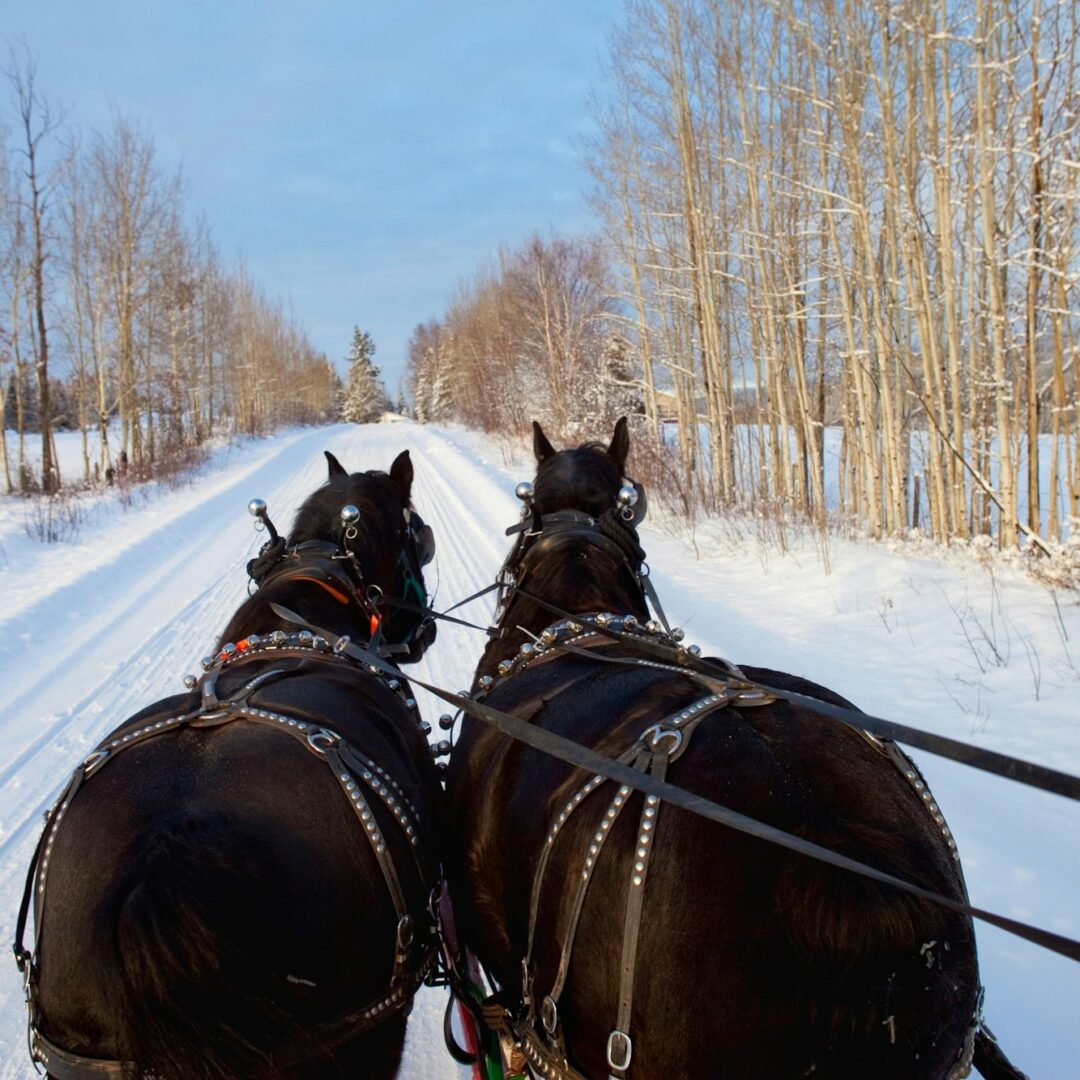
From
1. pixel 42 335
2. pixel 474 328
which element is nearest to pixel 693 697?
pixel 42 335

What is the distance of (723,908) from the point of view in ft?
4.19

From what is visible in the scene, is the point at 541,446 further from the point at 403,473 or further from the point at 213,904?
the point at 213,904

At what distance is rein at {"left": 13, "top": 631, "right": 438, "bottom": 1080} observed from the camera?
1.47 meters

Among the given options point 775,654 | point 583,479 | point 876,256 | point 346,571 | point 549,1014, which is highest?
point 876,256

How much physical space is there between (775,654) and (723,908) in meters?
5.13

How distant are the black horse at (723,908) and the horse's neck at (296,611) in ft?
3.87

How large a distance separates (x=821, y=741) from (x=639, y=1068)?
24.8 inches

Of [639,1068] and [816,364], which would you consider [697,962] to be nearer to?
[639,1068]

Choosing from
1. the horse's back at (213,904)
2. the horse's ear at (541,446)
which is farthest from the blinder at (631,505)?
the horse's back at (213,904)

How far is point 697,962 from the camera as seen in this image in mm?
1267

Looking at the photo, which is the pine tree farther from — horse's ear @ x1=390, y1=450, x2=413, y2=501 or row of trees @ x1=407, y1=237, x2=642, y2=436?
horse's ear @ x1=390, y1=450, x2=413, y2=501

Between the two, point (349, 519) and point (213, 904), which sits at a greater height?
point (349, 519)

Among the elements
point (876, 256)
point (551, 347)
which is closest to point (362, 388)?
point (551, 347)

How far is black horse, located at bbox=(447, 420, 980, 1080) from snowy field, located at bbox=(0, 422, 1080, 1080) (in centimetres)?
138
